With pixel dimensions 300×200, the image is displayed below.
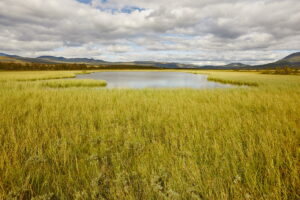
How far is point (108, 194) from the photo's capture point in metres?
2.07

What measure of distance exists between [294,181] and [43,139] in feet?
15.8

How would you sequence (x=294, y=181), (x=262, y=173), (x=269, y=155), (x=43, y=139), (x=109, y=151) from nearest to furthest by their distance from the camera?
(x=294, y=181) → (x=262, y=173) → (x=269, y=155) → (x=109, y=151) → (x=43, y=139)

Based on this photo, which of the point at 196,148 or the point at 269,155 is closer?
the point at 269,155

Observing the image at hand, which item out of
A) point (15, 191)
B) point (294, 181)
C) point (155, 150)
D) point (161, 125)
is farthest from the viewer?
point (161, 125)

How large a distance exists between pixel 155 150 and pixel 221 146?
1486 mm

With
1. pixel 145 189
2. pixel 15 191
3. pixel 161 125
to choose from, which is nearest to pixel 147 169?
pixel 145 189

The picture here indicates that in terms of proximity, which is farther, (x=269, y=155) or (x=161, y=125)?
(x=161, y=125)

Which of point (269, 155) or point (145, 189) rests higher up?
point (269, 155)

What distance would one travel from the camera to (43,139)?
12.0ft

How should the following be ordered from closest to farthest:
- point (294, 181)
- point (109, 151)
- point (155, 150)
A: point (294, 181), point (155, 150), point (109, 151)

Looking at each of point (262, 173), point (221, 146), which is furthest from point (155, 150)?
point (262, 173)

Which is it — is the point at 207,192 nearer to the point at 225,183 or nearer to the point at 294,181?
the point at 225,183

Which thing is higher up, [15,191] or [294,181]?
[294,181]

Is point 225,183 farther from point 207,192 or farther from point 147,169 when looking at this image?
point 147,169
